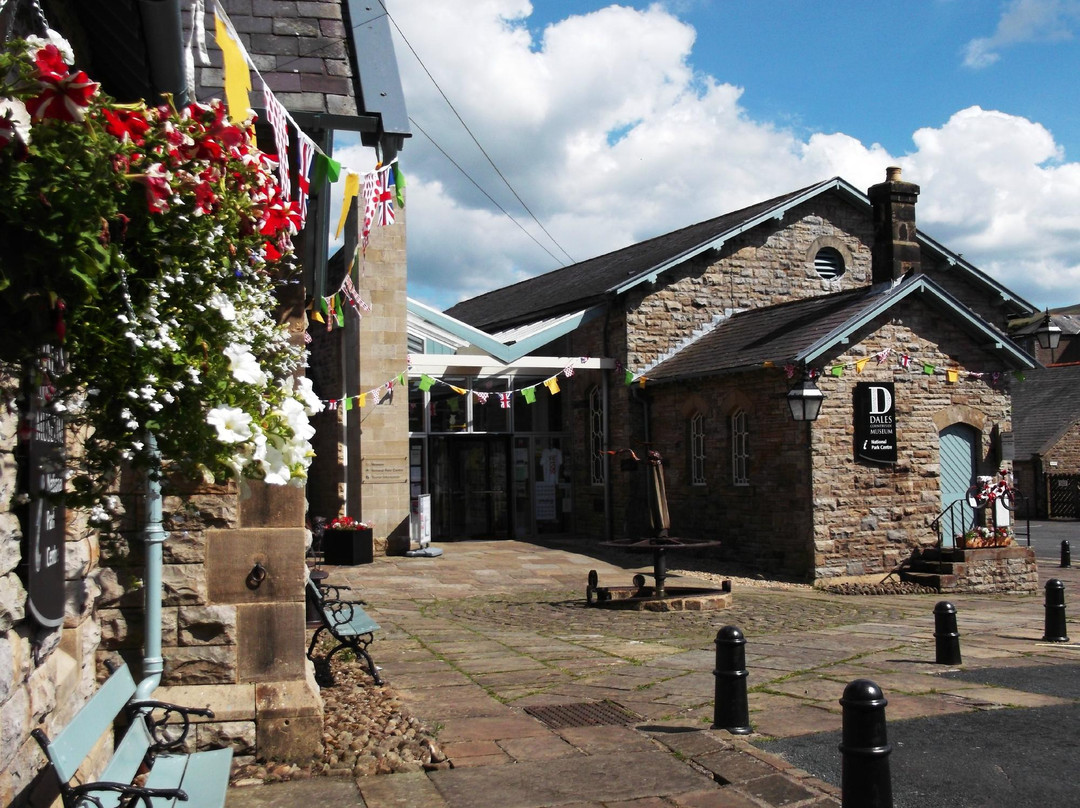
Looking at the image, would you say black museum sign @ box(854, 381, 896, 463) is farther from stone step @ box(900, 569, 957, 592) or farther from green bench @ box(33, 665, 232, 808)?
green bench @ box(33, 665, 232, 808)

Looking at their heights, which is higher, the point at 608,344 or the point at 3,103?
the point at 608,344

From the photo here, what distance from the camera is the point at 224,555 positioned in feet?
19.3

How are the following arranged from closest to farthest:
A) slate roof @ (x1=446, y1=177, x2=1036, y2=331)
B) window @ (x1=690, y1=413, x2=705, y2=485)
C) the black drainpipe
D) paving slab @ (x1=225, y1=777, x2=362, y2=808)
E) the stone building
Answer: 1. the black drainpipe
2. paving slab @ (x1=225, y1=777, x2=362, y2=808)
3. the stone building
4. window @ (x1=690, y1=413, x2=705, y2=485)
5. slate roof @ (x1=446, y1=177, x2=1036, y2=331)

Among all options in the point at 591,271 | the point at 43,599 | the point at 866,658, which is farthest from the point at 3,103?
the point at 591,271

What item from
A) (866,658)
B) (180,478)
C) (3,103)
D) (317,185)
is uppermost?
(317,185)

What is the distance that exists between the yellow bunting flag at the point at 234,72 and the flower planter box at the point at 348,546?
39.9 ft

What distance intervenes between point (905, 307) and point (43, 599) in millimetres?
16110

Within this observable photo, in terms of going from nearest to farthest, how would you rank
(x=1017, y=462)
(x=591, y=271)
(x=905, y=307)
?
1. (x=905, y=307)
2. (x=591, y=271)
3. (x=1017, y=462)

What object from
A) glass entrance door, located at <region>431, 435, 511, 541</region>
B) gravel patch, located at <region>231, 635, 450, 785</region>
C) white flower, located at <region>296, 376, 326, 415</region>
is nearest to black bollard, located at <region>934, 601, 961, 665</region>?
gravel patch, located at <region>231, 635, 450, 785</region>

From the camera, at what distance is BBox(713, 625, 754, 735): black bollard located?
6.70 metres

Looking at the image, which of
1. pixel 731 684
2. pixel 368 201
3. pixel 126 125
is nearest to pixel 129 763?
pixel 126 125

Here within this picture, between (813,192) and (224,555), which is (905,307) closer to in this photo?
(813,192)

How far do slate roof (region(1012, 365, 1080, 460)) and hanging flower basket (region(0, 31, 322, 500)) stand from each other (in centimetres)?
3754

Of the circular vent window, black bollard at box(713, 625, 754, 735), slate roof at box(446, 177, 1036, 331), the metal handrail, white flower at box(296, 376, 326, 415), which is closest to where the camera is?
white flower at box(296, 376, 326, 415)
